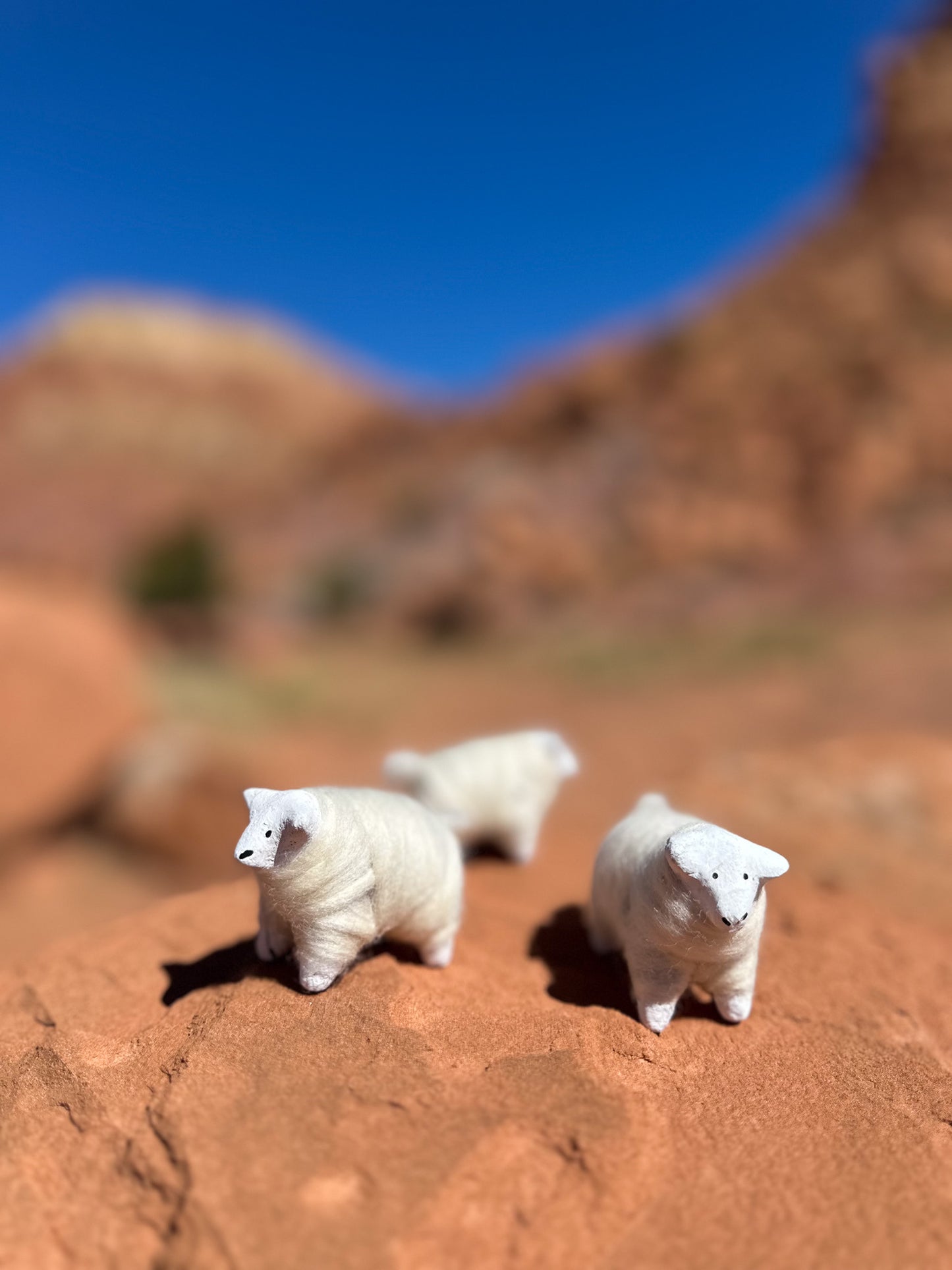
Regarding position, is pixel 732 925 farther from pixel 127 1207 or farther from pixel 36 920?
pixel 36 920

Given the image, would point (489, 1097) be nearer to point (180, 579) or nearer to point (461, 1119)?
point (461, 1119)

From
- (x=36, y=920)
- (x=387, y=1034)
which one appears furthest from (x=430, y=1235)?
(x=36, y=920)

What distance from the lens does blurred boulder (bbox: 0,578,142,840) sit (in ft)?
35.0

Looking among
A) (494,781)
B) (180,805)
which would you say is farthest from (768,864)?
(180,805)

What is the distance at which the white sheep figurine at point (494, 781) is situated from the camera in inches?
185

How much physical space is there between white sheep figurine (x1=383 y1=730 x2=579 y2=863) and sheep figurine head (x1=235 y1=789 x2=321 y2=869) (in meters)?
1.67

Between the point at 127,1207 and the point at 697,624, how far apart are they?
1783 cm

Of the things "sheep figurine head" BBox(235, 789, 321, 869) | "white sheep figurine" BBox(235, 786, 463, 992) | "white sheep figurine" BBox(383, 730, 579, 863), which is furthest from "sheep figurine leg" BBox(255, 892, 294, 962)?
"white sheep figurine" BBox(383, 730, 579, 863)

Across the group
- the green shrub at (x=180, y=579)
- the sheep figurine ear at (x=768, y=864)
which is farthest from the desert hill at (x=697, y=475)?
the sheep figurine ear at (x=768, y=864)

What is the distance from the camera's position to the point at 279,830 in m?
2.92

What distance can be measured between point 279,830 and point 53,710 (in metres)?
9.82

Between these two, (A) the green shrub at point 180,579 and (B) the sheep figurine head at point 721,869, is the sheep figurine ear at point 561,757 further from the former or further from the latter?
(A) the green shrub at point 180,579

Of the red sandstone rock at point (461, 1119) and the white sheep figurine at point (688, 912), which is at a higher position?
the white sheep figurine at point (688, 912)

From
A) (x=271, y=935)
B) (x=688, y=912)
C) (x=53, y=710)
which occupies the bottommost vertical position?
(x=53, y=710)
